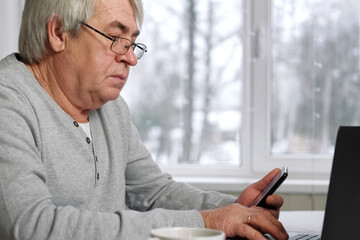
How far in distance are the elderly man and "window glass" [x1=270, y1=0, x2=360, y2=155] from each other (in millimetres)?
1143

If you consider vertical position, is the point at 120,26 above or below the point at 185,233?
above

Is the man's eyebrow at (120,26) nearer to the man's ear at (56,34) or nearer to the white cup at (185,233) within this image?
the man's ear at (56,34)

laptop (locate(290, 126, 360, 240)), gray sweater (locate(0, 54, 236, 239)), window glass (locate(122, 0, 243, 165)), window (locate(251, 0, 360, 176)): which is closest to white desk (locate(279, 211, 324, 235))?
gray sweater (locate(0, 54, 236, 239))

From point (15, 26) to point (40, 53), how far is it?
132 centimetres

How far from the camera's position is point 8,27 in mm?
2730

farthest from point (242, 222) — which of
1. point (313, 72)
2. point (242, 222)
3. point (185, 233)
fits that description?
point (313, 72)

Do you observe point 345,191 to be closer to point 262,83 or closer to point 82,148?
point 82,148

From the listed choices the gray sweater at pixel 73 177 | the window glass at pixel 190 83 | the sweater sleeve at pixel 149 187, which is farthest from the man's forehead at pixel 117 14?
the window glass at pixel 190 83

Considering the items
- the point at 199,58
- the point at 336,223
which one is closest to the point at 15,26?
the point at 199,58

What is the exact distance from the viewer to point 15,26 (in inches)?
109

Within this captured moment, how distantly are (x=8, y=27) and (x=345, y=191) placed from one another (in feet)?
6.94

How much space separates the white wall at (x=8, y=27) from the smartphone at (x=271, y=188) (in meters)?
1.66

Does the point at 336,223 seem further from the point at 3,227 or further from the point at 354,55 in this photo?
the point at 354,55

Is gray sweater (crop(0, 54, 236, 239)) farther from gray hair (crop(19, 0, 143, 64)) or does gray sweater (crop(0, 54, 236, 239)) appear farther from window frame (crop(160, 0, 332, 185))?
window frame (crop(160, 0, 332, 185))
